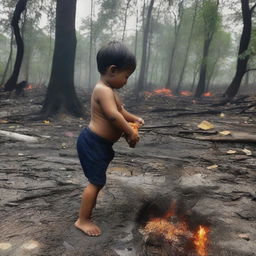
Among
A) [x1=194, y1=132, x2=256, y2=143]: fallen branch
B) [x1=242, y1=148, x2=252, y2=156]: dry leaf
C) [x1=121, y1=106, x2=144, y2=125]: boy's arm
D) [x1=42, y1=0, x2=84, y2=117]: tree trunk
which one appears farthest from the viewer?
[x1=42, y1=0, x2=84, y2=117]: tree trunk

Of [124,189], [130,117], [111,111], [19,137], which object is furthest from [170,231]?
[19,137]

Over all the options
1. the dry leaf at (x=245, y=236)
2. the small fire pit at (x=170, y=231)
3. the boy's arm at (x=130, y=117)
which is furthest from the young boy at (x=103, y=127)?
the dry leaf at (x=245, y=236)

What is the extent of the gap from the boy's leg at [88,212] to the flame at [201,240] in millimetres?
824

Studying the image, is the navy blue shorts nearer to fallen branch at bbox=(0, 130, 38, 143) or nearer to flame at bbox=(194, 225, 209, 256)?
flame at bbox=(194, 225, 209, 256)

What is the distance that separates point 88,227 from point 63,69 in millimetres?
7730

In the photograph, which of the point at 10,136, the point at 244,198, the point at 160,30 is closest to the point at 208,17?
the point at 10,136

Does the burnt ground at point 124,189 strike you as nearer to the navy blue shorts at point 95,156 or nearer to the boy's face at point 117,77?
the navy blue shorts at point 95,156

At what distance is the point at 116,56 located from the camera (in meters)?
2.27

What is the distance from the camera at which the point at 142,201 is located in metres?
3.04

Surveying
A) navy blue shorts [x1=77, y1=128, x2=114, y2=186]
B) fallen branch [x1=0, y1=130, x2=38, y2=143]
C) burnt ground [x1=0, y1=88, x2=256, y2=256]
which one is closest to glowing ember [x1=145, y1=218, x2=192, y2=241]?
burnt ground [x1=0, y1=88, x2=256, y2=256]

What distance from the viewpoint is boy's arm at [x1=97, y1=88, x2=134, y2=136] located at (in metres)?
2.24

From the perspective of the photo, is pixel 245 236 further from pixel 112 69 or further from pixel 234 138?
pixel 234 138

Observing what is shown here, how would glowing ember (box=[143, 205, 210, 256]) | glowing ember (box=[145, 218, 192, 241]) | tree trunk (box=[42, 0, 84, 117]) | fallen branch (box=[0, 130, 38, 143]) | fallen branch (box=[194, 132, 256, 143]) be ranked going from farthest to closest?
tree trunk (box=[42, 0, 84, 117]), fallen branch (box=[0, 130, 38, 143]), fallen branch (box=[194, 132, 256, 143]), glowing ember (box=[145, 218, 192, 241]), glowing ember (box=[143, 205, 210, 256])

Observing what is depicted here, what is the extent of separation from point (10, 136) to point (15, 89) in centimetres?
924
